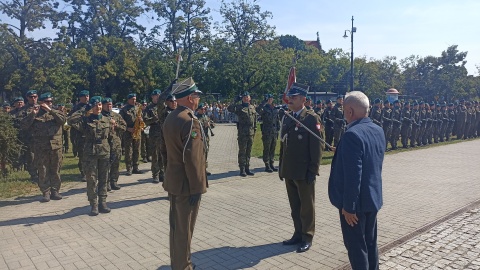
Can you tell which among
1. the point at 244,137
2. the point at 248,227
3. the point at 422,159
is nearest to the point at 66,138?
the point at 244,137

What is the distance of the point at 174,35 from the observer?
3366 centimetres

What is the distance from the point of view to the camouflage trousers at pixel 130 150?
424 inches

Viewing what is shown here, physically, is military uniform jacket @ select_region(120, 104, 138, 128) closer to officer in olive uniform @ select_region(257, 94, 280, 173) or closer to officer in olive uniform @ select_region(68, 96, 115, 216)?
officer in olive uniform @ select_region(68, 96, 115, 216)

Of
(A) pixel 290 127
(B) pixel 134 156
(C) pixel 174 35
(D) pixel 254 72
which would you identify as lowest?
(B) pixel 134 156

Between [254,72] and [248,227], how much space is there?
27.5 m

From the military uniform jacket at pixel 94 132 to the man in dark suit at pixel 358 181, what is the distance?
15.6 ft

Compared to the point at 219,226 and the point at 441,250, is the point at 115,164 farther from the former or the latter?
the point at 441,250

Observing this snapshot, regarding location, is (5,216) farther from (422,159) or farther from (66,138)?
(422,159)

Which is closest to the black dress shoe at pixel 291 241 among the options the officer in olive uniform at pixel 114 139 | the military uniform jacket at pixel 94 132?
the military uniform jacket at pixel 94 132

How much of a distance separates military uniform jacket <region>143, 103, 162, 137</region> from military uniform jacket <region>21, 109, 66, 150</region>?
230cm

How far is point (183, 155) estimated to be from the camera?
418 cm

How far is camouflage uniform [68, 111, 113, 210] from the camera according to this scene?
A: 7016 millimetres

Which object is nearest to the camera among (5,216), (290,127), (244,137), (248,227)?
(290,127)

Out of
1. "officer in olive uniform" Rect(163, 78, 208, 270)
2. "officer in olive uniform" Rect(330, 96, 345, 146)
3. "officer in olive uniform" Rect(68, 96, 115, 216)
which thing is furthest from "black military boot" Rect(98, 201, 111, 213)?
"officer in olive uniform" Rect(330, 96, 345, 146)
